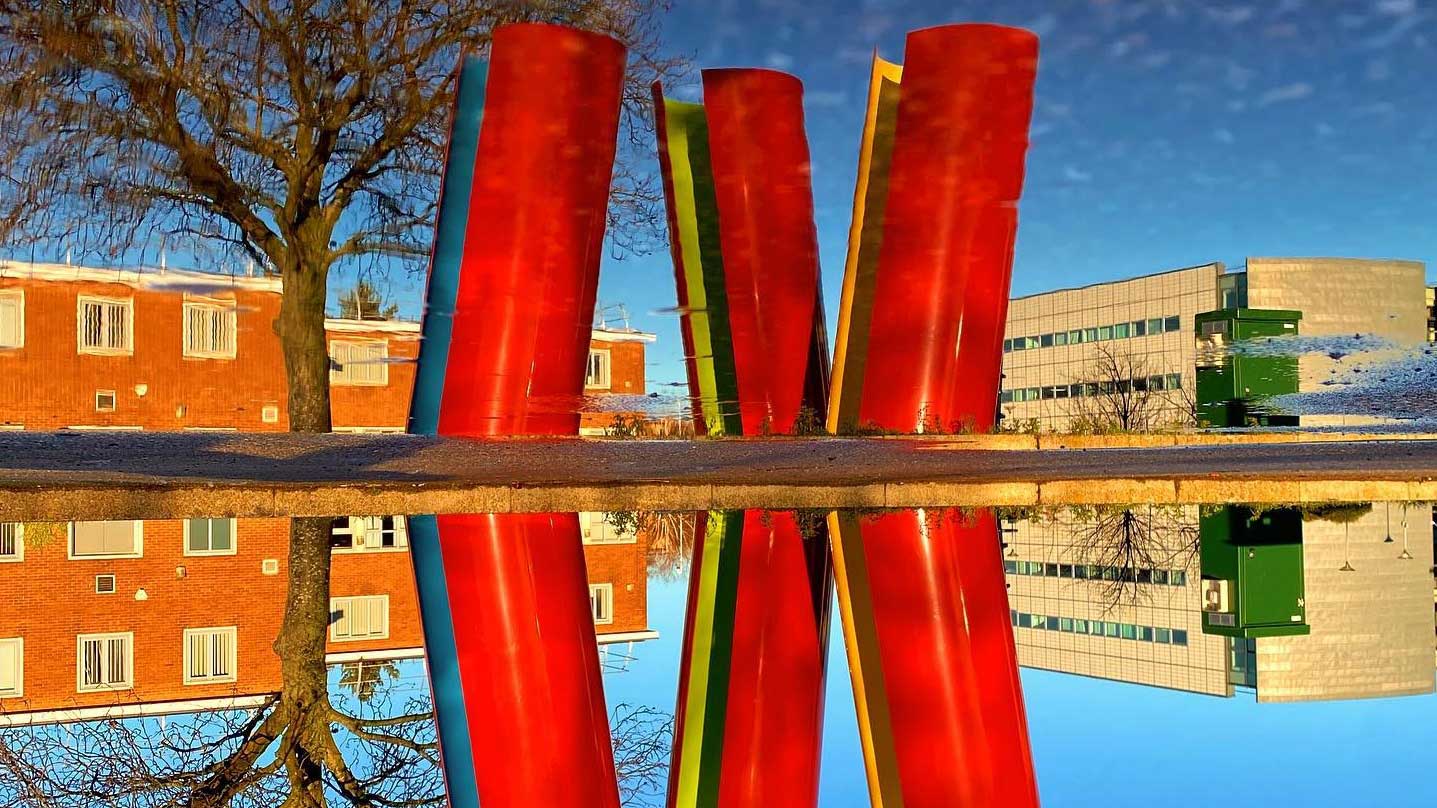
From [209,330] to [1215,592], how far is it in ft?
81.3

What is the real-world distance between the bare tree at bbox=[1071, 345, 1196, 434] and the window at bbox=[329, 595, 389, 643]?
38.9 metres

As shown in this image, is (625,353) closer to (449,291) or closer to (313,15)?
(313,15)

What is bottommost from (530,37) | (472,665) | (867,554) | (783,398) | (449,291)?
(472,665)

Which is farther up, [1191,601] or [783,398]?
[783,398]

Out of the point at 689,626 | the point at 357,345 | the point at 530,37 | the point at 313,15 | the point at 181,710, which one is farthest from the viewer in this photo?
the point at 357,345

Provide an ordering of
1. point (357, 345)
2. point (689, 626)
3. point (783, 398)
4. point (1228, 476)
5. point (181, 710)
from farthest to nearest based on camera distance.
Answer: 1. point (357, 345)
2. point (783, 398)
3. point (1228, 476)
4. point (689, 626)
5. point (181, 710)

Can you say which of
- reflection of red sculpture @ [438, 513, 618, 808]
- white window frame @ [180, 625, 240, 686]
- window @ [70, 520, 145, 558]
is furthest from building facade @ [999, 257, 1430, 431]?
reflection of red sculpture @ [438, 513, 618, 808]

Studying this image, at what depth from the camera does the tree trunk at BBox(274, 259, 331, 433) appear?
13.4 metres

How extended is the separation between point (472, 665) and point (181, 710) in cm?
143

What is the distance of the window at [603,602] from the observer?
632cm

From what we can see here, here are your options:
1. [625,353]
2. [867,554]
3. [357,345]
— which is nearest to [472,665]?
[867,554]

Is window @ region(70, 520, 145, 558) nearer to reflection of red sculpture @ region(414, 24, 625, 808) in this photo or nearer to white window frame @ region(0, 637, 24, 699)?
white window frame @ region(0, 637, 24, 699)

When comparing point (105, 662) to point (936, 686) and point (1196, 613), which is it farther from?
point (1196, 613)

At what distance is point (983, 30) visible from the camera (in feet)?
32.9
